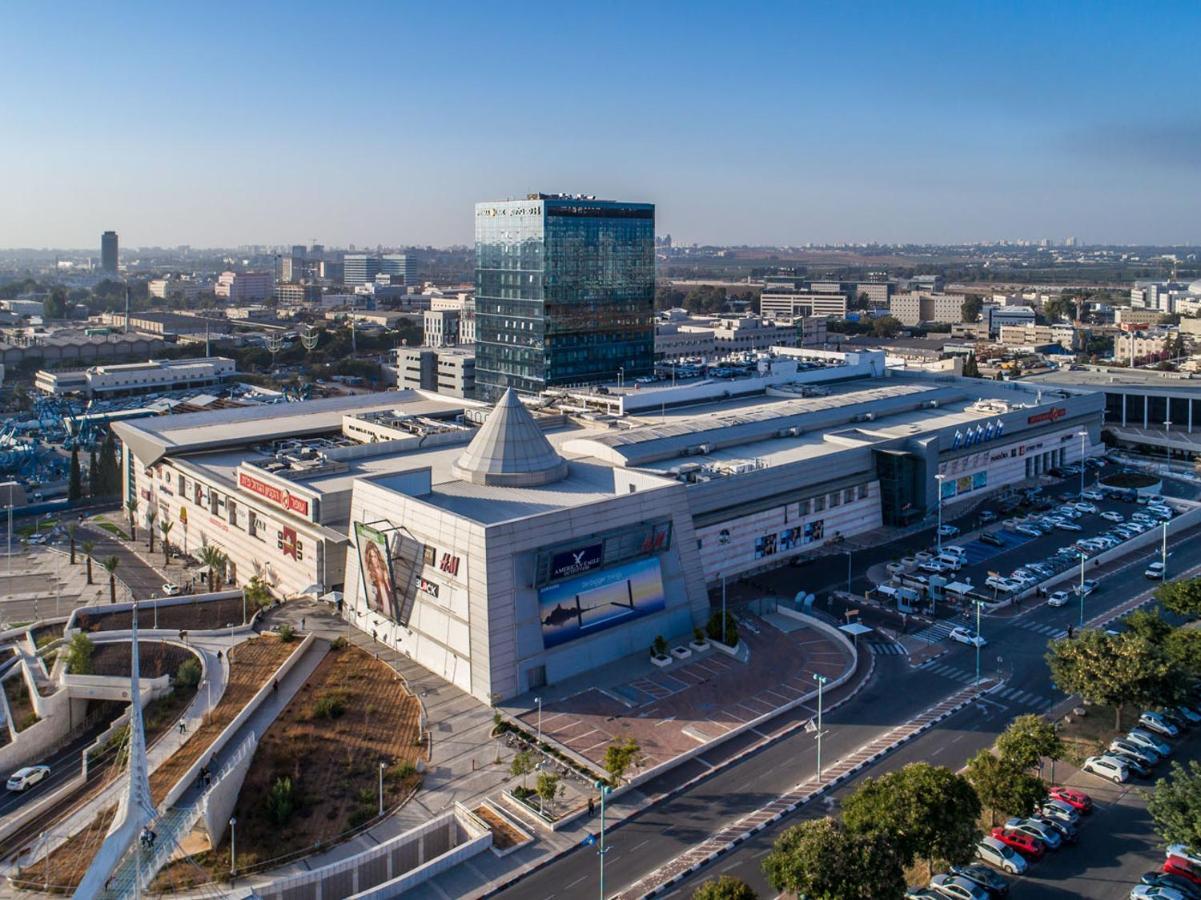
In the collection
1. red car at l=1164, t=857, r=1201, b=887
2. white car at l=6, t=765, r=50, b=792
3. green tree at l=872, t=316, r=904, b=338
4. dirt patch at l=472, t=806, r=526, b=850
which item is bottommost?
white car at l=6, t=765, r=50, b=792

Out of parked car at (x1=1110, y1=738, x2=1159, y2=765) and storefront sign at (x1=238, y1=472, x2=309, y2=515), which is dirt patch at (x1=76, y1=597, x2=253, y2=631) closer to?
storefront sign at (x1=238, y1=472, x2=309, y2=515)

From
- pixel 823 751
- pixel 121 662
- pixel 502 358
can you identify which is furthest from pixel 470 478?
pixel 502 358

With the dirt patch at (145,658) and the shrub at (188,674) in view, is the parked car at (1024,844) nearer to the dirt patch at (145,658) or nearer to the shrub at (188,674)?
the shrub at (188,674)

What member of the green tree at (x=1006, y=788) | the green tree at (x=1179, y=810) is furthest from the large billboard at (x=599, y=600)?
the green tree at (x=1179, y=810)

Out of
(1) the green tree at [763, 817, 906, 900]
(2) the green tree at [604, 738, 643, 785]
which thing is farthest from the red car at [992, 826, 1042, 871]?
(2) the green tree at [604, 738, 643, 785]

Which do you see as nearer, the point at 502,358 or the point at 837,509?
the point at 837,509

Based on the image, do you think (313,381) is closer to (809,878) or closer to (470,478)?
(470,478)

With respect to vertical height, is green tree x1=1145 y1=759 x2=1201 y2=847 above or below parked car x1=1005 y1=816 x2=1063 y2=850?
above
